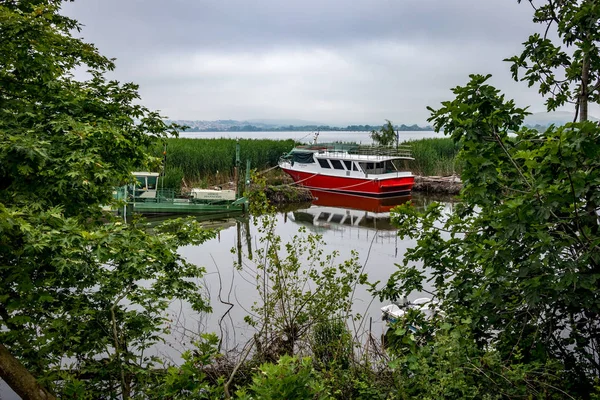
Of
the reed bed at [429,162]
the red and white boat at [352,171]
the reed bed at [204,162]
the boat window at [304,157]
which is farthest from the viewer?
the reed bed at [429,162]

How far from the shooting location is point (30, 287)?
9.87 ft

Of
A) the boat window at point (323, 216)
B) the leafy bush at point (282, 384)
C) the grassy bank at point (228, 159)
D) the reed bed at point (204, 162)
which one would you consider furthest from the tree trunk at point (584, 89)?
the reed bed at point (204, 162)

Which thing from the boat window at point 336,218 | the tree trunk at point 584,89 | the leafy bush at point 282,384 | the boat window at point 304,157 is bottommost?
the boat window at point 336,218

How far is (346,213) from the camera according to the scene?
21.9 metres

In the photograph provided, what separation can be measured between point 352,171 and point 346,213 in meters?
5.03

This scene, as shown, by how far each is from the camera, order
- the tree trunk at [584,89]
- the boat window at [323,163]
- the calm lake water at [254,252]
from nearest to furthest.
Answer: the tree trunk at [584,89], the calm lake water at [254,252], the boat window at [323,163]

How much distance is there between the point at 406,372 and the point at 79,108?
3.81 m

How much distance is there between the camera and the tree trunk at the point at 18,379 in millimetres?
2785

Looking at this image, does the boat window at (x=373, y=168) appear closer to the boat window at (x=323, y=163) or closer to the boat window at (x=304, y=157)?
the boat window at (x=323, y=163)

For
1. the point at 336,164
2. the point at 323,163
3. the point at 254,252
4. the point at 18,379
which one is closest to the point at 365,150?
the point at 336,164

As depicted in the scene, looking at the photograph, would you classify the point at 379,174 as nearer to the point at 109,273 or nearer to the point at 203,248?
the point at 203,248

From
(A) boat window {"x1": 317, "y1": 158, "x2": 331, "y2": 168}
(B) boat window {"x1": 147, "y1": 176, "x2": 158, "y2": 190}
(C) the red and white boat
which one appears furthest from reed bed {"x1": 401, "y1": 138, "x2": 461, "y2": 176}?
(B) boat window {"x1": 147, "y1": 176, "x2": 158, "y2": 190}

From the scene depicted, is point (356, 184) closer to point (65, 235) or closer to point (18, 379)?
point (65, 235)

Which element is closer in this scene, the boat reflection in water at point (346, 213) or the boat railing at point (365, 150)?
the boat reflection in water at point (346, 213)
